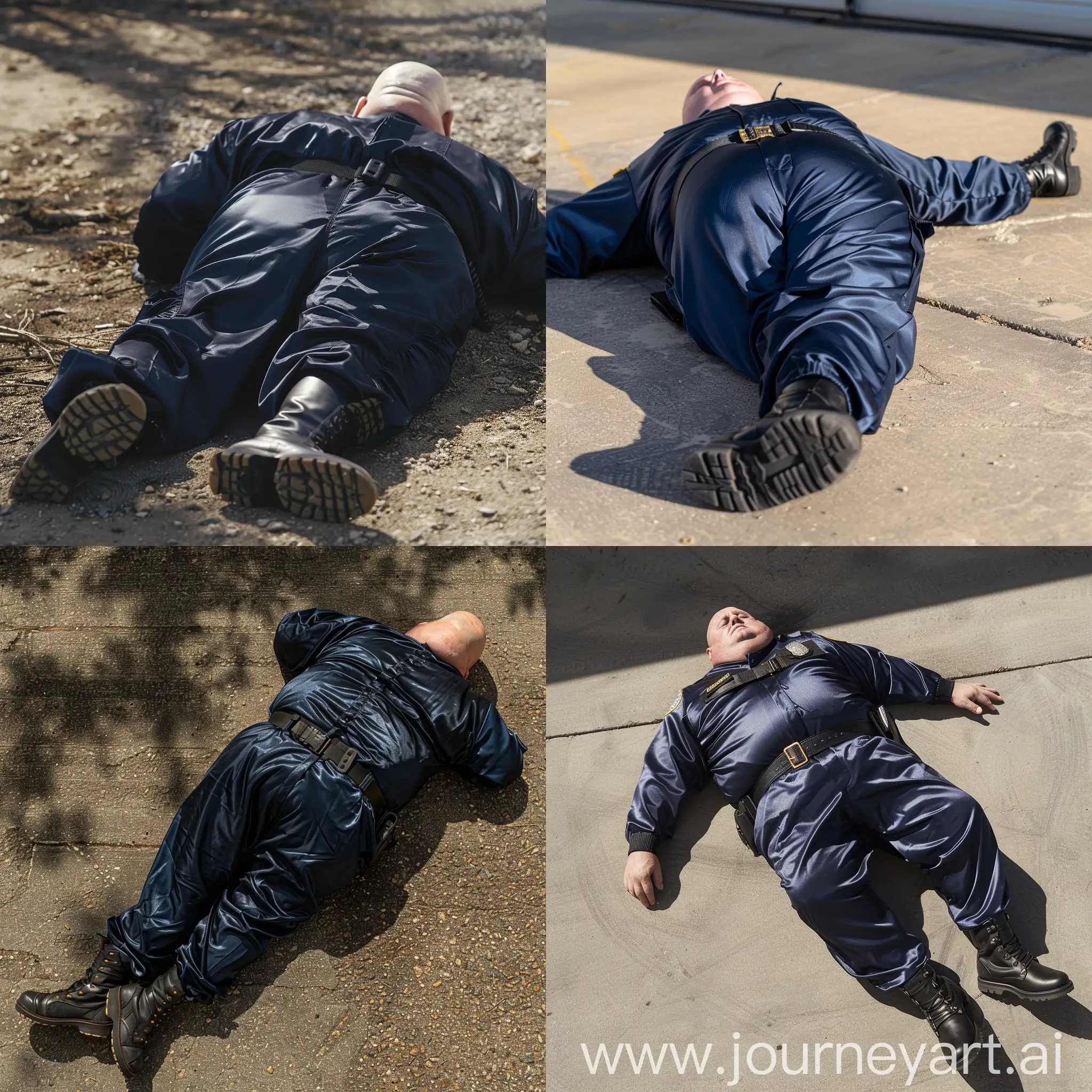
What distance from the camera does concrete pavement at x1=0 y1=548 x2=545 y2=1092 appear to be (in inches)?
98.7

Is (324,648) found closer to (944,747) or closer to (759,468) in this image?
(759,468)

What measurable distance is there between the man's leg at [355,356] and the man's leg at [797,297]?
831mm

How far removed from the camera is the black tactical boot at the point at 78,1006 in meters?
2.51

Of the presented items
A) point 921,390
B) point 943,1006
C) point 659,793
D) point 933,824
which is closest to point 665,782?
point 659,793

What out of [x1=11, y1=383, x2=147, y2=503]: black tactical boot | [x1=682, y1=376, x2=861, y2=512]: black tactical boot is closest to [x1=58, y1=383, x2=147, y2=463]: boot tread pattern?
[x1=11, y1=383, x2=147, y2=503]: black tactical boot

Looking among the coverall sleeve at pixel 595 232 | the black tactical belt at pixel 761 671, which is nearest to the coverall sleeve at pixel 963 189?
the coverall sleeve at pixel 595 232

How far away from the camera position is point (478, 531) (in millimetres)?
3002

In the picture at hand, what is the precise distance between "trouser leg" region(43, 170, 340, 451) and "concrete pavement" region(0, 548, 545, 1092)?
47cm

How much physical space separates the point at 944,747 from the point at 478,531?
1439 millimetres

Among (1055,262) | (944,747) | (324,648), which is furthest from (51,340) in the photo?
(1055,262)

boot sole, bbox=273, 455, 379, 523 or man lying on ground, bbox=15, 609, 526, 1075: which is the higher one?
boot sole, bbox=273, 455, 379, 523

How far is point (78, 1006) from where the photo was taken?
252 cm

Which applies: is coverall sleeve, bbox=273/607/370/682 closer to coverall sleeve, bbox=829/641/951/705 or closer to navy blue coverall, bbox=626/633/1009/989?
navy blue coverall, bbox=626/633/1009/989

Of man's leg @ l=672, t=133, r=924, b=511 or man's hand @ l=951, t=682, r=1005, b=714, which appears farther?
man's hand @ l=951, t=682, r=1005, b=714
